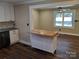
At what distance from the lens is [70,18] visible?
752 centimetres

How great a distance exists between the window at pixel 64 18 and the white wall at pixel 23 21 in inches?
145

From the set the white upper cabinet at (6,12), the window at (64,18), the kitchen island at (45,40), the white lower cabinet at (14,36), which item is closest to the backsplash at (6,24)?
the white upper cabinet at (6,12)

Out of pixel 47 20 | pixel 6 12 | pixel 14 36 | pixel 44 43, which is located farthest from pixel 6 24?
pixel 47 20

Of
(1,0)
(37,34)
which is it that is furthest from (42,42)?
(1,0)

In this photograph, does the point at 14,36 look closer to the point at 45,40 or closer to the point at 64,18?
the point at 45,40

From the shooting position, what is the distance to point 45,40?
392 centimetres

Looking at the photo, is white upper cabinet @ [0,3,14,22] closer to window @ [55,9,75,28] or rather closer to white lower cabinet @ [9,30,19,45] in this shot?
white lower cabinet @ [9,30,19,45]

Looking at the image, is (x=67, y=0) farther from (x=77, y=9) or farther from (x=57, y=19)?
(x=57, y=19)

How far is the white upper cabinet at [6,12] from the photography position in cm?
457

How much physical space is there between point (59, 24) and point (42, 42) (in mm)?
4508

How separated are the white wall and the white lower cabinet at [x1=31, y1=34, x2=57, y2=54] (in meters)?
0.63

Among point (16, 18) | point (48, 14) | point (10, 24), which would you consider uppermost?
point (48, 14)

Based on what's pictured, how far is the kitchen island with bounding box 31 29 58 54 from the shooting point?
376cm

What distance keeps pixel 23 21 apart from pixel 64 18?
4.20m
